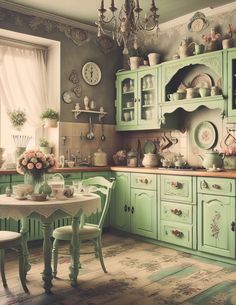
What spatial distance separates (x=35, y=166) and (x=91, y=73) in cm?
266

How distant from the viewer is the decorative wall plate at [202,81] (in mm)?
4382

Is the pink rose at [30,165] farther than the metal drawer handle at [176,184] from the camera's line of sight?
No

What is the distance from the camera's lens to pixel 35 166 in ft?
9.34

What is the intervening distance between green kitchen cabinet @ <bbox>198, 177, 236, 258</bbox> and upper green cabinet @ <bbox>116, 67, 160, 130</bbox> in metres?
1.29

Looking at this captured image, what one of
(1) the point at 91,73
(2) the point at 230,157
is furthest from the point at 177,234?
(1) the point at 91,73

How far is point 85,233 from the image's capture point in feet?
10.2

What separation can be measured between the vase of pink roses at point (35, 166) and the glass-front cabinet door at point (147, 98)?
2.15 m

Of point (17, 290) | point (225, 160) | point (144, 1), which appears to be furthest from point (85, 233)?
point (144, 1)

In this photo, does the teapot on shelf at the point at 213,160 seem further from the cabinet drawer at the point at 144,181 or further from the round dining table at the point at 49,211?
the round dining table at the point at 49,211

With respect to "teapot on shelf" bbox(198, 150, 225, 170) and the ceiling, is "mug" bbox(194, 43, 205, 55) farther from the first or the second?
"teapot on shelf" bbox(198, 150, 225, 170)

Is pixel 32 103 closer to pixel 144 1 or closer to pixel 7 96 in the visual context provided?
pixel 7 96

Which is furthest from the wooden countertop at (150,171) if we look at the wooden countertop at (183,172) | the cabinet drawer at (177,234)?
the cabinet drawer at (177,234)

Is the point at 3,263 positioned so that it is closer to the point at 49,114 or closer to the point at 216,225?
Answer: the point at 216,225

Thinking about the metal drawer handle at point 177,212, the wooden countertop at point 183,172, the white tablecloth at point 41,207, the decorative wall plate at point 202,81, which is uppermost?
the decorative wall plate at point 202,81
